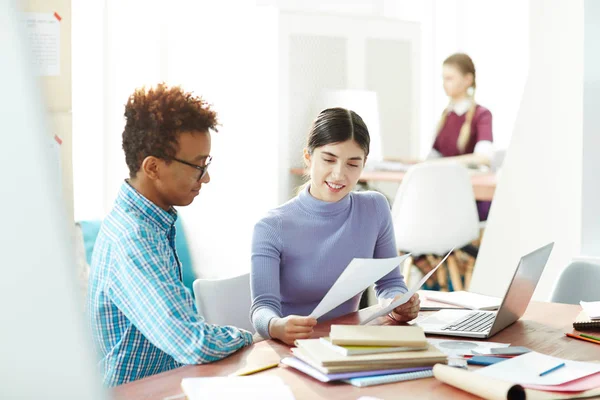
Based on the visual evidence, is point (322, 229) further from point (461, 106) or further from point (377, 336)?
point (461, 106)

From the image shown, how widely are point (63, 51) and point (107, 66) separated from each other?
2.23m

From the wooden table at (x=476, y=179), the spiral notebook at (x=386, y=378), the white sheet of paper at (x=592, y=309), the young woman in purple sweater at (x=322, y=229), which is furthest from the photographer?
the wooden table at (x=476, y=179)

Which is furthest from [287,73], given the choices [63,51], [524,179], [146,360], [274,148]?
[146,360]

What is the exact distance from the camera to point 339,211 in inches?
82.8

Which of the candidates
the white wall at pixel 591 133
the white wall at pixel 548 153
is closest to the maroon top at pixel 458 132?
the white wall at pixel 548 153

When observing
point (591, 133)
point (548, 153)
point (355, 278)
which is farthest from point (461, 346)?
point (548, 153)

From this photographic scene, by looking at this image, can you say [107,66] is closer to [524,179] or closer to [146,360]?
[524,179]

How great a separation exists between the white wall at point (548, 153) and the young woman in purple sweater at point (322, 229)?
159 centimetres

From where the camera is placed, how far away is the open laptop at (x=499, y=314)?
170 centimetres

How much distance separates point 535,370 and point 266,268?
747 mm

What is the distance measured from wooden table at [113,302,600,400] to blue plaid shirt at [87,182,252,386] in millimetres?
44

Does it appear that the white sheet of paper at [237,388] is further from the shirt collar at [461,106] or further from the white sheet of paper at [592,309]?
the shirt collar at [461,106]

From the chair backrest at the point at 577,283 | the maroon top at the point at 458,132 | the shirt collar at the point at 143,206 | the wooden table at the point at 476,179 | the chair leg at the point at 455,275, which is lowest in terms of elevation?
the chair leg at the point at 455,275

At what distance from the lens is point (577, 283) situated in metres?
2.48
